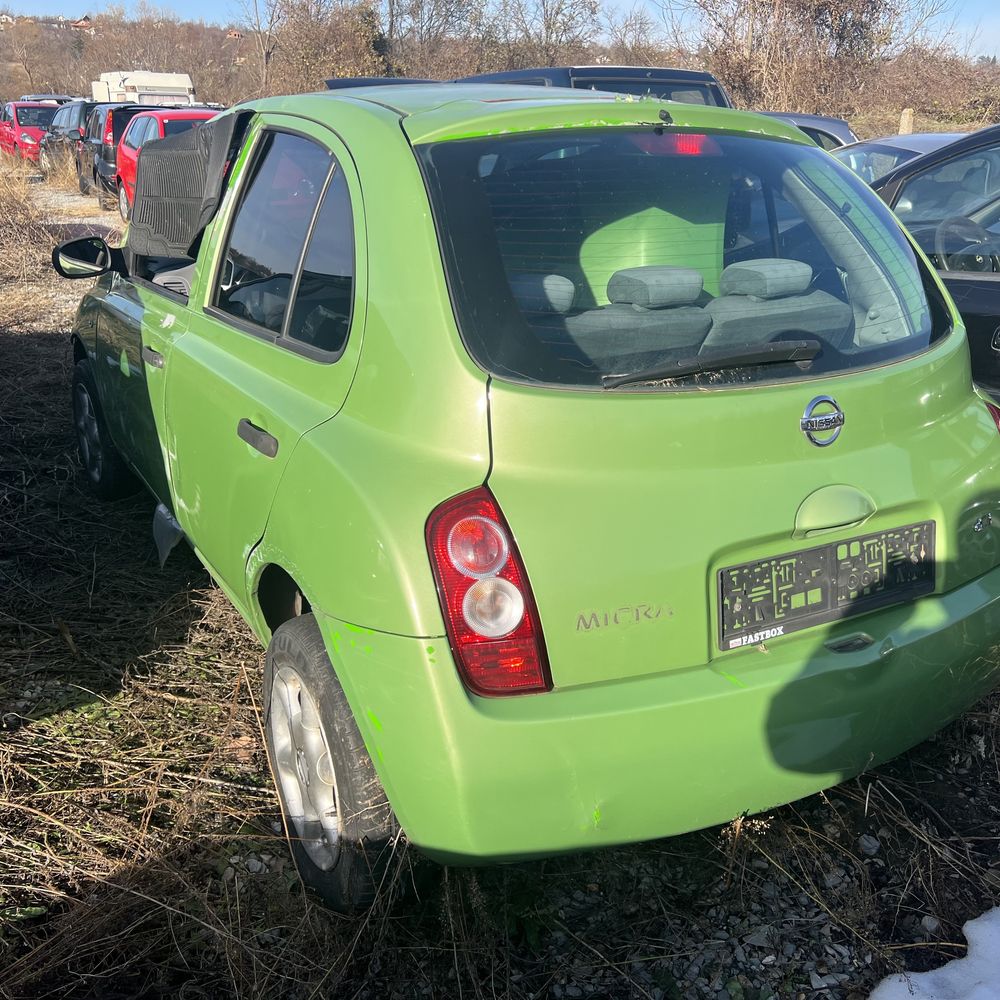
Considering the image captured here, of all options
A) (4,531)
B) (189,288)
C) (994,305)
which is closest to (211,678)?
(189,288)

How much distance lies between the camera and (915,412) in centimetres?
220

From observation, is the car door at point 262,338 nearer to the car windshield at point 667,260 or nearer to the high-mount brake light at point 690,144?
the car windshield at point 667,260

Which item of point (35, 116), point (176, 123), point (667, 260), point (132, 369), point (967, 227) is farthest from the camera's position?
point (35, 116)

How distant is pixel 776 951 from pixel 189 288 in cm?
261

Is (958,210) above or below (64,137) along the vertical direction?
below

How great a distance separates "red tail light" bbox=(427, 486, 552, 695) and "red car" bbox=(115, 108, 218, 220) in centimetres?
1364

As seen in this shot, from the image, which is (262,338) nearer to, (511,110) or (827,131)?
(511,110)

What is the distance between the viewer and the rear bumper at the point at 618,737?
180cm

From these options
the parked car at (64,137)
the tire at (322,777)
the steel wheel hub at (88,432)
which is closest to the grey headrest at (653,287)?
the tire at (322,777)

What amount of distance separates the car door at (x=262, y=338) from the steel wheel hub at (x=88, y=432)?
1.54 m

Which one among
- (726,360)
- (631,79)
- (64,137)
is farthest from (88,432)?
(64,137)

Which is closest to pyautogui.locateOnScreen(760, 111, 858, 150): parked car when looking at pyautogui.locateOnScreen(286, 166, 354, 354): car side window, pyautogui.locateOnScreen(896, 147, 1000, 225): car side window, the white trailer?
pyautogui.locateOnScreen(896, 147, 1000, 225): car side window

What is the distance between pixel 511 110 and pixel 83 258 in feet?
7.65

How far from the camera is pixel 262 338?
8.50ft
